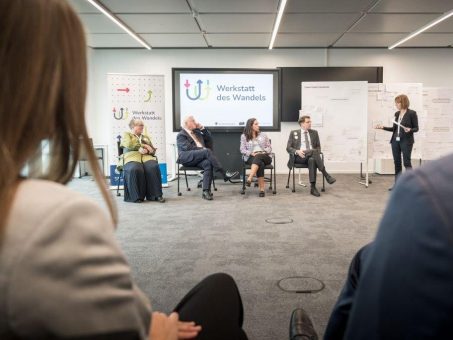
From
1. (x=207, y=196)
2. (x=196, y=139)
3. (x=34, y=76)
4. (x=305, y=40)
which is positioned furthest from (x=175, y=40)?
(x=34, y=76)

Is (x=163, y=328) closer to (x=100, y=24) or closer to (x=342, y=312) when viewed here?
(x=342, y=312)

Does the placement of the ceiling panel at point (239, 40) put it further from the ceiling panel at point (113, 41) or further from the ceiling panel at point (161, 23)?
the ceiling panel at point (113, 41)

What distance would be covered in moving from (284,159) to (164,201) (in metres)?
3.67

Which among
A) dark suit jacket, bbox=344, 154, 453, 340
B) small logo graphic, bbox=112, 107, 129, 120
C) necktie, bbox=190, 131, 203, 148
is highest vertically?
small logo graphic, bbox=112, 107, 129, 120

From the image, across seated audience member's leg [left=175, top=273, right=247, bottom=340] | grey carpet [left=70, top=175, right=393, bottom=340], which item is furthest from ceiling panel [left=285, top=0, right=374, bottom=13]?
seated audience member's leg [left=175, top=273, right=247, bottom=340]

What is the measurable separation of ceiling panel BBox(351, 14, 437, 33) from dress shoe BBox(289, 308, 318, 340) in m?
5.22

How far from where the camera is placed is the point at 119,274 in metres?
0.48

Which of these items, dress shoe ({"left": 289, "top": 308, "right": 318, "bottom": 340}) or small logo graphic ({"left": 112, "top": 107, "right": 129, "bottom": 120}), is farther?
small logo graphic ({"left": 112, "top": 107, "right": 129, "bottom": 120})

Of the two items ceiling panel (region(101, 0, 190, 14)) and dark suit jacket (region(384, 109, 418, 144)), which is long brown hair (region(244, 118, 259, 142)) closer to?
ceiling panel (region(101, 0, 190, 14))

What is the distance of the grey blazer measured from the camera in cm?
41

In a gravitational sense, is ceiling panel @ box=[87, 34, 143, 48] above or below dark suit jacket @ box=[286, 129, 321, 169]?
above

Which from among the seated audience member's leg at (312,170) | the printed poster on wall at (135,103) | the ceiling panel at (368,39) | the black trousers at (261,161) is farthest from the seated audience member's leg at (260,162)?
the ceiling panel at (368,39)

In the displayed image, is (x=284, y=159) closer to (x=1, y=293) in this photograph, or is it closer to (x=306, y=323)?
(x=306, y=323)

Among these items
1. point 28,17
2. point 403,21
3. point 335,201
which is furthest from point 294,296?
point 403,21
